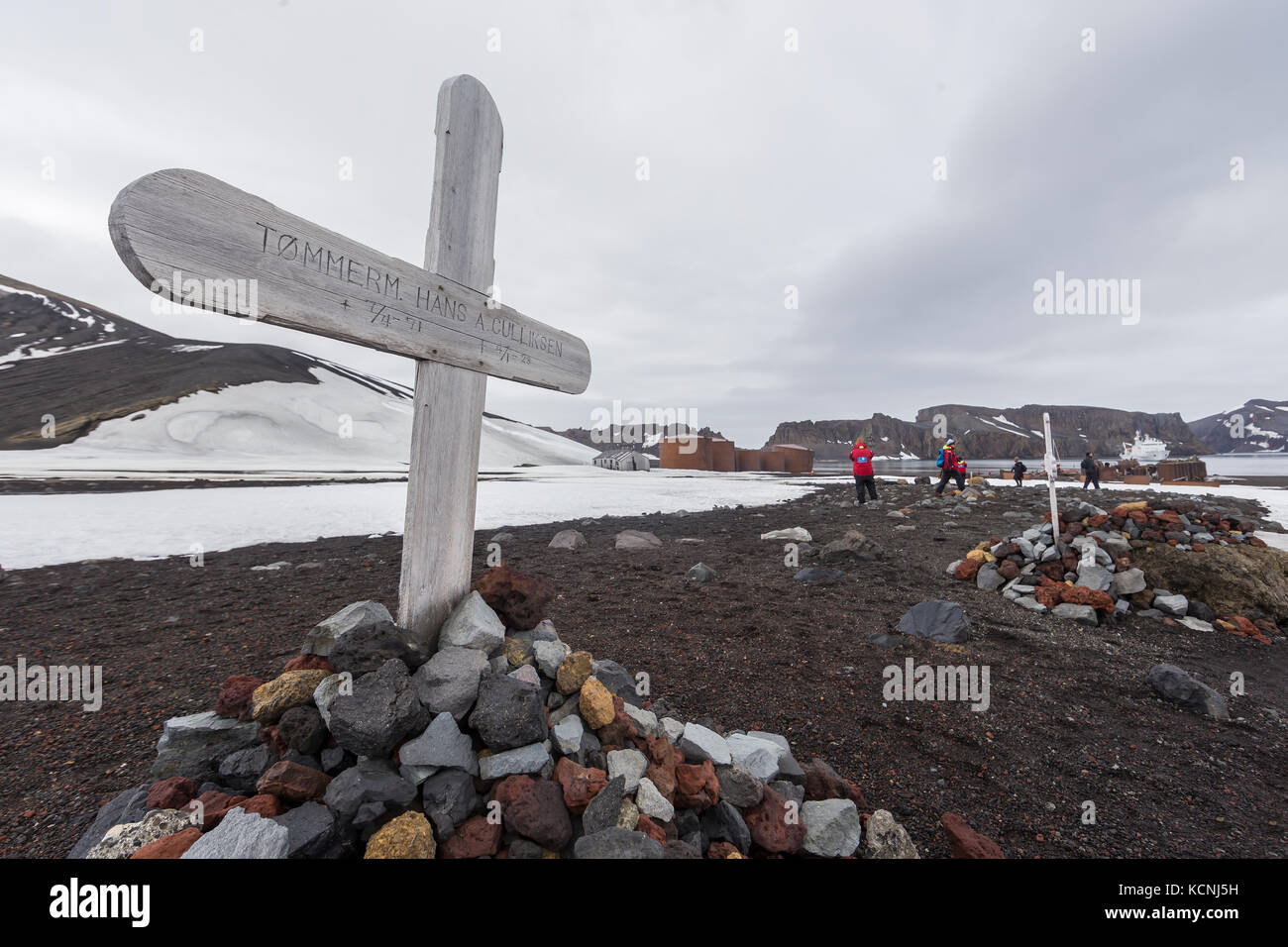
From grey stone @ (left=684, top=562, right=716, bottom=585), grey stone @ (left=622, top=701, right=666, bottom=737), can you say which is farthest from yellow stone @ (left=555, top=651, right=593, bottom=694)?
grey stone @ (left=684, top=562, right=716, bottom=585)

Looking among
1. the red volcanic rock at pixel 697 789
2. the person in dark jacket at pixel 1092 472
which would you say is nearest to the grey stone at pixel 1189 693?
the red volcanic rock at pixel 697 789

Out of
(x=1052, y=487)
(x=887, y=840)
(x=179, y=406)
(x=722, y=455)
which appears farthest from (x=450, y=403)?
(x=179, y=406)

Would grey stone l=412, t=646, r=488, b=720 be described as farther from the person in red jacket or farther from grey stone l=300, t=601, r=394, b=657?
the person in red jacket

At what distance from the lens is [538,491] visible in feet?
68.7

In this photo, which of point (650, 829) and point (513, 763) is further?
point (513, 763)

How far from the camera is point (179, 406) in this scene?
46406 millimetres

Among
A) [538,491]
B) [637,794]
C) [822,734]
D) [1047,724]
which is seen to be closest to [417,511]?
[637,794]

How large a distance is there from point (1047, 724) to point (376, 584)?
7632 millimetres

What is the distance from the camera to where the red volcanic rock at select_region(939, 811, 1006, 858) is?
7.27 feet

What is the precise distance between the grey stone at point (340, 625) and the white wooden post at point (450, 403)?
15cm

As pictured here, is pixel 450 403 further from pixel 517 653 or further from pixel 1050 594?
pixel 1050 594

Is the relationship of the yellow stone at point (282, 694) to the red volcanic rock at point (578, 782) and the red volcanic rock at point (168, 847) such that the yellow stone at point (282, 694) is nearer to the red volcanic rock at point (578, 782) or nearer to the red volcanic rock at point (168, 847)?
the red volcanic rock at point (168, 847)

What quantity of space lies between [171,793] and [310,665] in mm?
672

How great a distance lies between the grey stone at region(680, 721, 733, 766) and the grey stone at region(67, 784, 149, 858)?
240 centimetres
